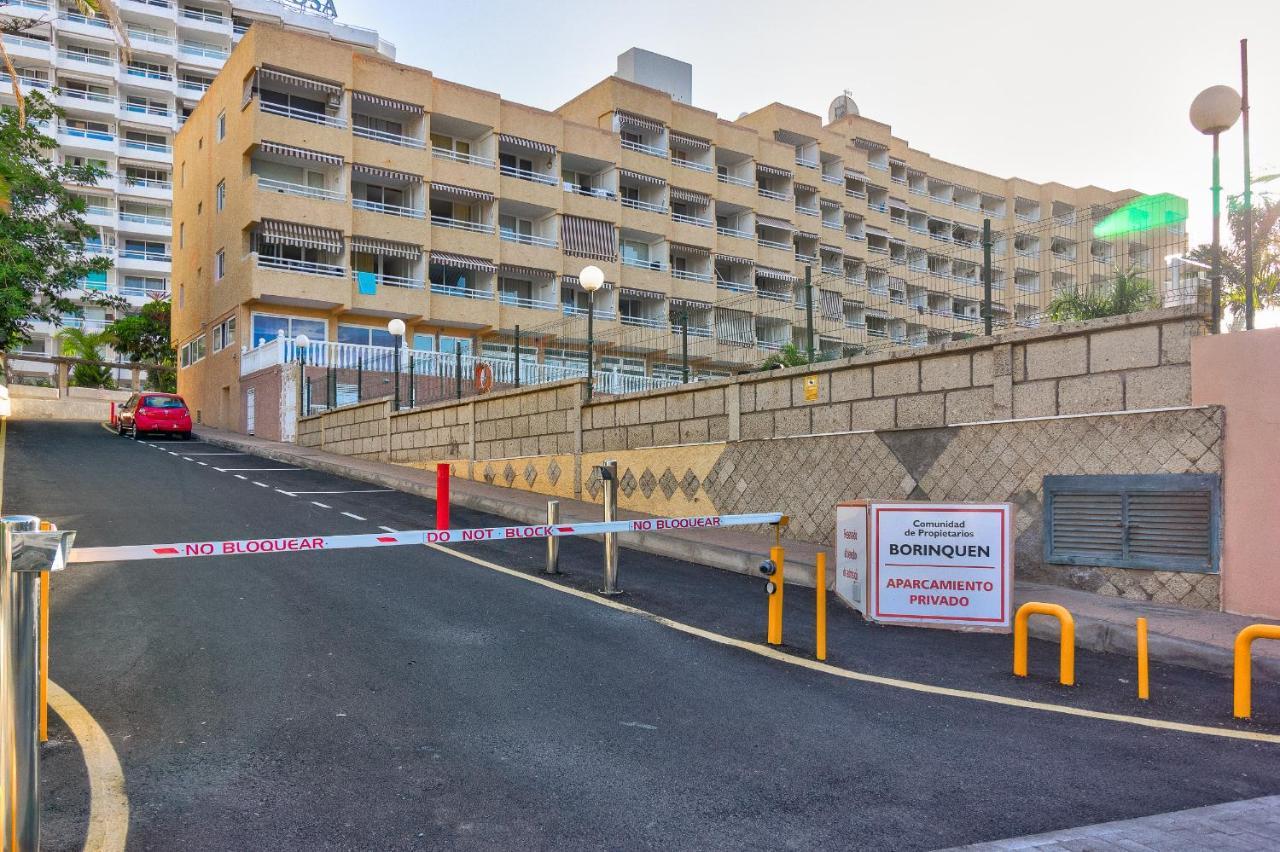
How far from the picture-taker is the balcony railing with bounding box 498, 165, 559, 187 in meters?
42.2

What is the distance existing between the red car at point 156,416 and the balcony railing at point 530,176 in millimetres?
18631

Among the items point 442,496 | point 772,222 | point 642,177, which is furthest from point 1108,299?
point 772,222

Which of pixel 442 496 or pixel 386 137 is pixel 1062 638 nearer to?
pixel 442 496

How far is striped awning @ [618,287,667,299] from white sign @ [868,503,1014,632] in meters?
Result: 37.4

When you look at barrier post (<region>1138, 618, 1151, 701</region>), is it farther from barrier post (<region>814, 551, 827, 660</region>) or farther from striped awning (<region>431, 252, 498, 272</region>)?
striped awning (<region>431, 252, 498, 272</region>)

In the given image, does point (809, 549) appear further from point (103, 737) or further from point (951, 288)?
point (103, 737)

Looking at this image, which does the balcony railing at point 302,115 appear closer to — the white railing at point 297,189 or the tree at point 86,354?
the white railing at point 297,189

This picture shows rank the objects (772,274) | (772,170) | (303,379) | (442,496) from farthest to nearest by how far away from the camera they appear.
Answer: (772,170) → (772,274) → (303,379) → (442,496)

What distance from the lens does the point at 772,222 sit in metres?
52.2

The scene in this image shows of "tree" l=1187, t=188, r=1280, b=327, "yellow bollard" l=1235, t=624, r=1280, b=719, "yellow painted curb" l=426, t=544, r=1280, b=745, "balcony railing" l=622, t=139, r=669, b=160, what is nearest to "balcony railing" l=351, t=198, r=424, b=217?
"balcony railing" l=622, t=139, r=669, b=160

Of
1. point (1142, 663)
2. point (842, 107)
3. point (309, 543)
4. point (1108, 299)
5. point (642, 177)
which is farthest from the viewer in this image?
point (842, 107)

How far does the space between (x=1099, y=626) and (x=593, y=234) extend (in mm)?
38901

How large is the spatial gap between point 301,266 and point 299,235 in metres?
1.26

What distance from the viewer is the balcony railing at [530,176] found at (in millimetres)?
42188
